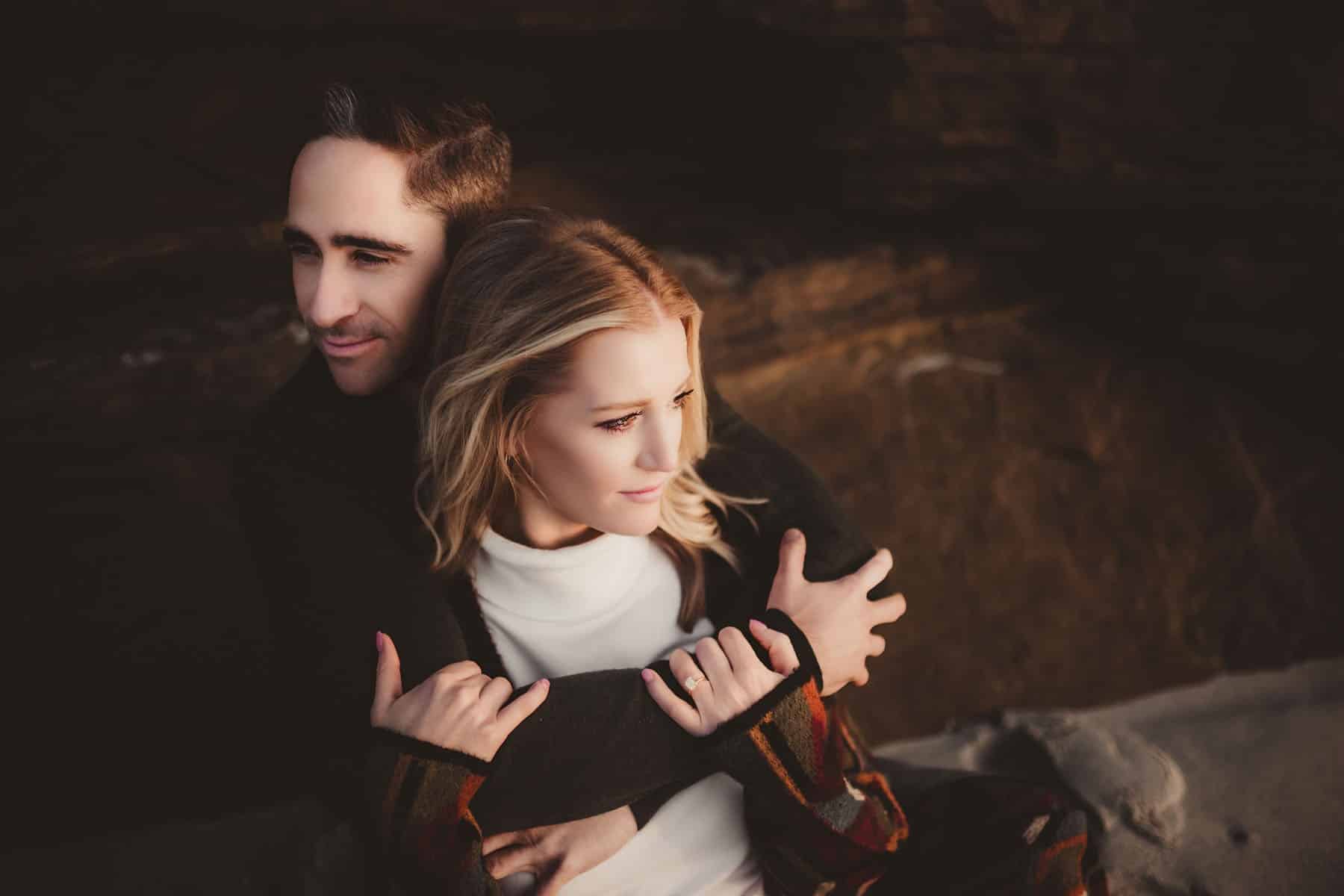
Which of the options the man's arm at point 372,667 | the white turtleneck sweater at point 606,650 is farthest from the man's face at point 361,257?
the white turtleneck sweater at point 606,650

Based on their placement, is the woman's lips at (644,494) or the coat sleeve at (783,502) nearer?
the woman's lips at (644,494)

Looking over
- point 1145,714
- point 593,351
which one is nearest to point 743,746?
point 593,351

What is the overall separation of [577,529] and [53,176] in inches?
69.0

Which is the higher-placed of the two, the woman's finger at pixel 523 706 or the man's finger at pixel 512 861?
the woman's finger at pixel 523 706

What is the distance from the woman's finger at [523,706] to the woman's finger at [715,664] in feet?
0.74

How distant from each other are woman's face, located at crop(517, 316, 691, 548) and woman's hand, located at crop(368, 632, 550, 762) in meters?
0.27

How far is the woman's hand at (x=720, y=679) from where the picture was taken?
4.98ft

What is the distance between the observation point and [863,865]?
5.42 feet

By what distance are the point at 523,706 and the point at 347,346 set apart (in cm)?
63

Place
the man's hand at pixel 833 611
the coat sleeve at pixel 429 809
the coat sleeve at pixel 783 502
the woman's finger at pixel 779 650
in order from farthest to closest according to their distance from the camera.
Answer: the coat sleeve at pixel 783 502 < the man's hand at pixel 833 611 < the woman's finger at pixel 779 650 < the coat sleeve at pixel 429 809

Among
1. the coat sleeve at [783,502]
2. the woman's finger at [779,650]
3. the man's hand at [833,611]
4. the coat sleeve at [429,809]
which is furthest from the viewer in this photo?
the coat sleeve at [783,502]

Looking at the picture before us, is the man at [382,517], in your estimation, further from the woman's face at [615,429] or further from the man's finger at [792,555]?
the woman's face at [615,429]

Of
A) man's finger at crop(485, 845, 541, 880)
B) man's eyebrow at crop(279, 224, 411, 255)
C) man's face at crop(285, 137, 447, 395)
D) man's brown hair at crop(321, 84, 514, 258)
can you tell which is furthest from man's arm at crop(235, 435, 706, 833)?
man's brown hair at crop(321, 84, 514, 258)

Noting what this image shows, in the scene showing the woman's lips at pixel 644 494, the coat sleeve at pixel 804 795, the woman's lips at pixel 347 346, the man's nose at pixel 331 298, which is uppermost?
the man's nose at pixel 331 298
